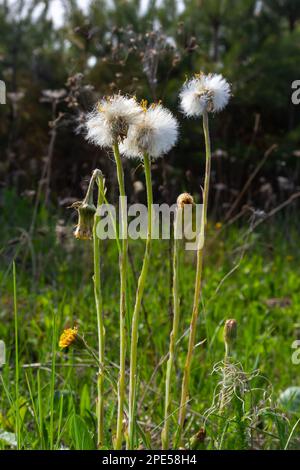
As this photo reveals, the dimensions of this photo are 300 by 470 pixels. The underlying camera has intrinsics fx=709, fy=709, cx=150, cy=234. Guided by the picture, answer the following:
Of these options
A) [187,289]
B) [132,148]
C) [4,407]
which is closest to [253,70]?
[187,289]

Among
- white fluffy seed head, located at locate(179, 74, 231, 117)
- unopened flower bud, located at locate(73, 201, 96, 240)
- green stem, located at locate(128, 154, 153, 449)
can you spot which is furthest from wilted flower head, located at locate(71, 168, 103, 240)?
white fluffy seed head, located at locate(179, 74, 231, 117)

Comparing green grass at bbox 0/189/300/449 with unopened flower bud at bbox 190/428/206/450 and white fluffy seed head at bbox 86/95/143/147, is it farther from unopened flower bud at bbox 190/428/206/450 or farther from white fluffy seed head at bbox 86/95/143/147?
white fluffy seed head at bbox 86/95/143/147

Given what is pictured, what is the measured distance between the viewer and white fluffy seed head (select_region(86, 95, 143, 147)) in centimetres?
110

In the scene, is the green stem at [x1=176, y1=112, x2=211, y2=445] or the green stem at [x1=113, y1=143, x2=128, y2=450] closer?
the green stem at [x1=113, y1=143, x2=128, y2=450]

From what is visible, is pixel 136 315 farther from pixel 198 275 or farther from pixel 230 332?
pixel 230 332

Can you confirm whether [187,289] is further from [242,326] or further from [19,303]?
[19,303]

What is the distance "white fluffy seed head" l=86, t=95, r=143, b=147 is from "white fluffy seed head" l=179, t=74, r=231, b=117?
149mm

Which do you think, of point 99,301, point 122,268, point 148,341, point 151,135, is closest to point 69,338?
point 99,301

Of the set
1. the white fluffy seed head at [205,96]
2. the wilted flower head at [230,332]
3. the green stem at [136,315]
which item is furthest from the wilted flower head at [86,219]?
the wilted flower head at [230,332]

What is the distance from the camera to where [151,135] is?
1.10 metres

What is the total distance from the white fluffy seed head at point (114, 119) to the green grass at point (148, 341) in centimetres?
28

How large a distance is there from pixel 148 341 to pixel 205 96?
104cm

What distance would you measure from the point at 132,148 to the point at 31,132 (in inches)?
199

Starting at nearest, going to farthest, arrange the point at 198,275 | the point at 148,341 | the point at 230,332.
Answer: the point at 198,275 → the point at 230,332 → the point at 148,341
